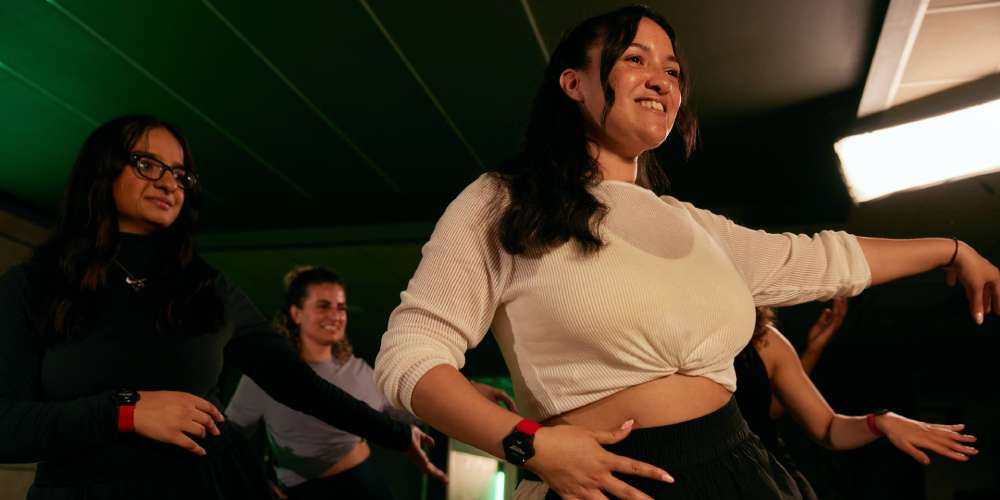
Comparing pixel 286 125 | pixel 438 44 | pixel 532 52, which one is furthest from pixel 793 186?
pixel 286 125

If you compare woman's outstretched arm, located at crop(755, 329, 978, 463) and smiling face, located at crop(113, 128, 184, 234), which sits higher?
smiling face, located at crop(113, 128, 184, 234)

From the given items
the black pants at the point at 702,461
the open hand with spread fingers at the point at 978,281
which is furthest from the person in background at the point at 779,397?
the black pants at the point at 702,461

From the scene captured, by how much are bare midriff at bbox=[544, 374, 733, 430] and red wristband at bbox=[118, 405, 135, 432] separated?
0.73 m

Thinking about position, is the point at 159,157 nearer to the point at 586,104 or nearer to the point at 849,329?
the point at 586,104

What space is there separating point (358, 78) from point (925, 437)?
289 centimetres

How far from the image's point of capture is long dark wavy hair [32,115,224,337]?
1.35 meters

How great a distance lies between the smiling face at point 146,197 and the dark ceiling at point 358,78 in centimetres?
158

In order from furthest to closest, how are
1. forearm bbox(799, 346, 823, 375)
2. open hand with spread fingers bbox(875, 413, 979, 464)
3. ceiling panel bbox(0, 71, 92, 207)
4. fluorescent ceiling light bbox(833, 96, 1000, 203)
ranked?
ceiling panel bbox(0, 71, 92, 207), fluorescent ceiling light bbox(833, 96, 1000, 203), forearm bbox(799, 346, 823, 375), open hand with spread fingers bbox(875, 413, 979, 464)

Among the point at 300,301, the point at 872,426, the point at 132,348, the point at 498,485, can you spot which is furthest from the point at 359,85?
the point at 872,426

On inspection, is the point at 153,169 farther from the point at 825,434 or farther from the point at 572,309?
the point at 825,434

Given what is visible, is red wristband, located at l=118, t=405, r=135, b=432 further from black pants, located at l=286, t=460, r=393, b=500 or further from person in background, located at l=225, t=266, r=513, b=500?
black pants, located at l=286, t=460, r=393, b=500

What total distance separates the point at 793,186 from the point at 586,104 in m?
4.02

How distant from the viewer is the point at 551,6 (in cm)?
296

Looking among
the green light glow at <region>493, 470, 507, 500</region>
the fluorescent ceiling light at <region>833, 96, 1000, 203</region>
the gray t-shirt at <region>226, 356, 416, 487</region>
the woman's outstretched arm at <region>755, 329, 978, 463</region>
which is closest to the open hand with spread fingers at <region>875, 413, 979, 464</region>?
the woman's outstretched arm at <region>755, 329, 978, 463</region>
